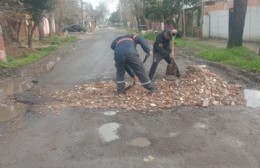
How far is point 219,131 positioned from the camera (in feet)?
19.6

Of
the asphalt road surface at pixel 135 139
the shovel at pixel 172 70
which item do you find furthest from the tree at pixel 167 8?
the asphalt road surface at pixel 135 139

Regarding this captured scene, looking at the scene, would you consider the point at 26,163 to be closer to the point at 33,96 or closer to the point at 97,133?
the point at 97,133

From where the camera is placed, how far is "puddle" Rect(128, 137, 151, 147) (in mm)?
5474

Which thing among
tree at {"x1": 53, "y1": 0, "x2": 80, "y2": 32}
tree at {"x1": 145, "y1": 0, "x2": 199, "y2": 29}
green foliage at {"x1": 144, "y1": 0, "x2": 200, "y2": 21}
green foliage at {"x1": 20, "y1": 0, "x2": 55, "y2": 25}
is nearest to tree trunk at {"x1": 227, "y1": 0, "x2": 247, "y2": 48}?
green foliage at {"x1": 20, "y1": 0, "x2": 55, "y2": 25}

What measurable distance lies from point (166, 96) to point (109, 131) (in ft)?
7.37

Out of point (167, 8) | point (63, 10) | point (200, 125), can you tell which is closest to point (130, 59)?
→ point (200, 125)

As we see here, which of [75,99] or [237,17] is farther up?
[237,17]

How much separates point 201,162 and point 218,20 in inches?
961

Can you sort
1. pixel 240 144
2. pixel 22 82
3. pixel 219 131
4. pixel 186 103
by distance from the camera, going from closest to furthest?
pixel 240 144 → pixel 219 131 → pixel 186 103 → pixel 22 82

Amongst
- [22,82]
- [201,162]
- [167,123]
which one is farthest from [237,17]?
[201,162]

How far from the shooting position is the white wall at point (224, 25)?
835 inches

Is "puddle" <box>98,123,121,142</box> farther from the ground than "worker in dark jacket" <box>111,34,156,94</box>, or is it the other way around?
"worker in dark jacket" <box>111,34,156,94</box>

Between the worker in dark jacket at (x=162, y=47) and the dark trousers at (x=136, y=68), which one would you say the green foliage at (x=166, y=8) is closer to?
the worker in dark jacket at (x=162, y=47)

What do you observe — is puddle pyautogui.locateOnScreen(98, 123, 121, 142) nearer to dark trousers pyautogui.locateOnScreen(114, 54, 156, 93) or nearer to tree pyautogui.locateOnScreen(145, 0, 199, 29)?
dark trousers pyautogui.locateOnScreen(114, 54, 156, 93)
